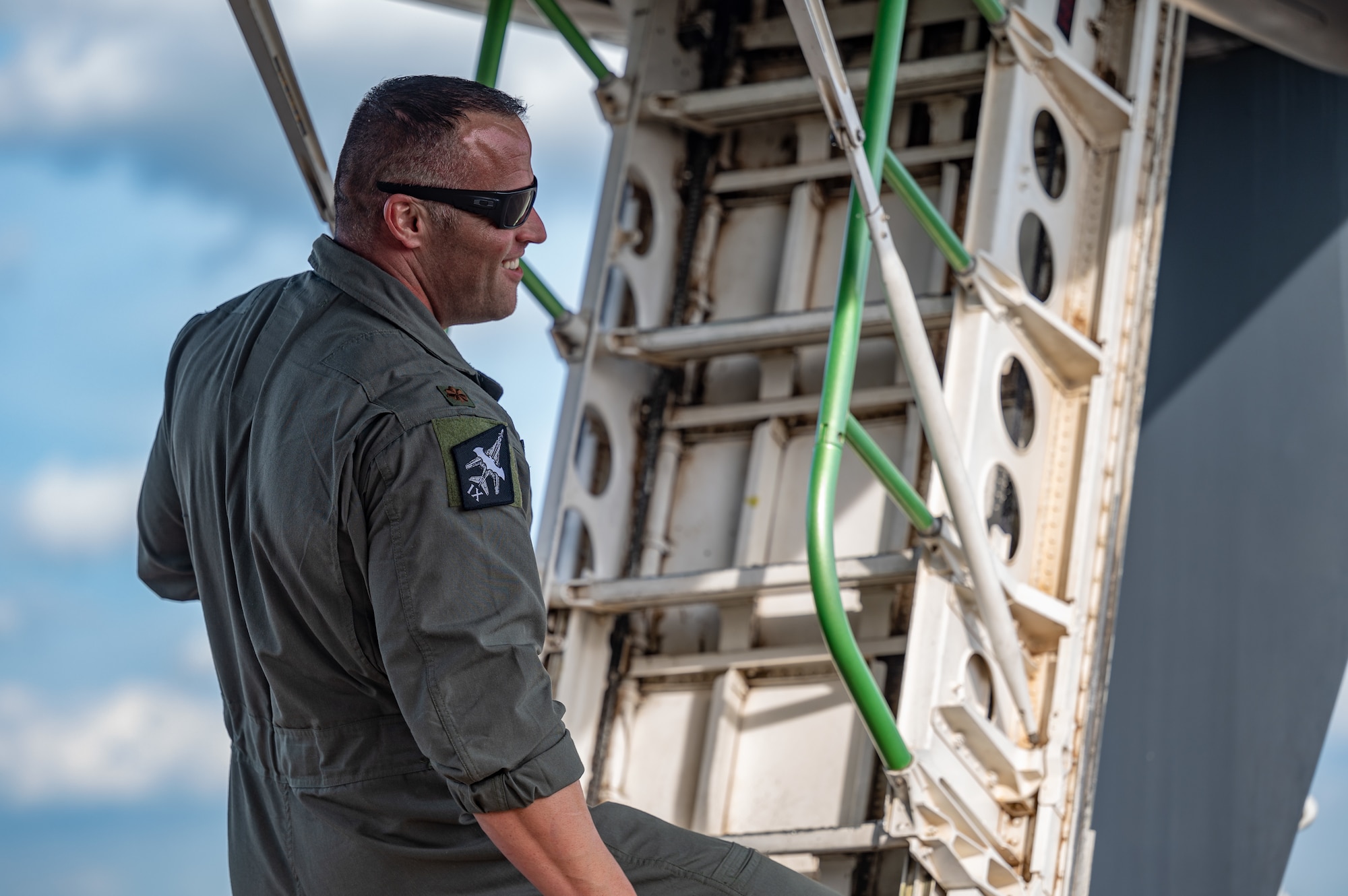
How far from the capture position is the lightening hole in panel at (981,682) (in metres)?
4.21

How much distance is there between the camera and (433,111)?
1996 mm

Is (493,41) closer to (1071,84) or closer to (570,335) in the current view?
(570,335)

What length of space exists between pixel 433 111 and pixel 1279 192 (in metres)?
4.53

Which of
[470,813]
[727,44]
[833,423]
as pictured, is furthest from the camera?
[727,44]

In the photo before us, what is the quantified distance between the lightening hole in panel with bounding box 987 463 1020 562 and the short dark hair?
2.73 m

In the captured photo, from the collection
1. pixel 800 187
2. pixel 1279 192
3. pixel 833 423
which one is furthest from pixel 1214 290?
pixel 833 423

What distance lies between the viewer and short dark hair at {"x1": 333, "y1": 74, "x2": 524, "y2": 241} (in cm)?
199

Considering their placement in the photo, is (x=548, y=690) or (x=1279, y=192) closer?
(x=548, y=690)

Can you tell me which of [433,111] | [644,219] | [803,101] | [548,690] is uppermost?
[803,101]

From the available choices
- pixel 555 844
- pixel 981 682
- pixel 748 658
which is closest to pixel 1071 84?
pixel 981 682

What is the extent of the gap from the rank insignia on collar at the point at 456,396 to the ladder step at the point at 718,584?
8.16 feet

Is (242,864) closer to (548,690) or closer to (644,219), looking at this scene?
(548,690)

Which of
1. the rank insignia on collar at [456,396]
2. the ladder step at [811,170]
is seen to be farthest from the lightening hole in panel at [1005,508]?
the rank insignia on collar at [456,396]

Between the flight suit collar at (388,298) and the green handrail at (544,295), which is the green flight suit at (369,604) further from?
the green handrail at (544,295)
